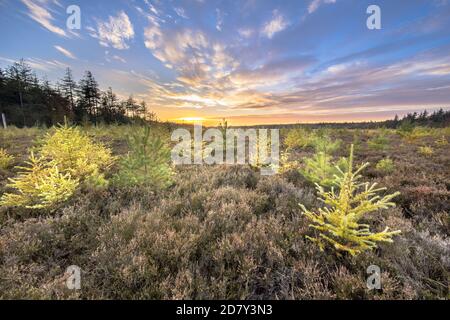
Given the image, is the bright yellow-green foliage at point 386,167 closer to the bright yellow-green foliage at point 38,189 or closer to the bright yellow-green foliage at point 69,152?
the bright yellow-green foliage at point 69,152

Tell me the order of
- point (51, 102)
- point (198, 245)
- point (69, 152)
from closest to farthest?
point (198, 245) → point (69, 152) → point (51, 102)

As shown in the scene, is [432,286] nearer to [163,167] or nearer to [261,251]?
[261,251]

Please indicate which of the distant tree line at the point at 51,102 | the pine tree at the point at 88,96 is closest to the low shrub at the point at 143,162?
the distant tree line at the point at 51,102

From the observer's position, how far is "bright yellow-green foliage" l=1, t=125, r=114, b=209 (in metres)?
4.57

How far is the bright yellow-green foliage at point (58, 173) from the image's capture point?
4.57m

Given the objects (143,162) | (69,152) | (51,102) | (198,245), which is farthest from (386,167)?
(51,102)

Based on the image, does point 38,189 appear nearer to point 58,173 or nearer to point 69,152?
point 58,173

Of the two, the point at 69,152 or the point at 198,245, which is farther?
the point at 69,152

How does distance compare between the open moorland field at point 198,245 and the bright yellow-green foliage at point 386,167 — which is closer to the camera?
the open moorland field at point 198,245

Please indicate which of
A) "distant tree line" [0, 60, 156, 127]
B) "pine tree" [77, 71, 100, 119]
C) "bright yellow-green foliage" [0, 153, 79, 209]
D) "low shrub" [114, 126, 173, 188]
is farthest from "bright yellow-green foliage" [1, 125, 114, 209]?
"pine tree" [77, 71, 100, 119]

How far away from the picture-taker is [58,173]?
5.39 metres

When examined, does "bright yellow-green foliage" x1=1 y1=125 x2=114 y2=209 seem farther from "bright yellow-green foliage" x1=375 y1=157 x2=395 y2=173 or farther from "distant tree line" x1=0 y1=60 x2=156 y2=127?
"distant tree line" x1=0 y1=60 x2=156 y2=127

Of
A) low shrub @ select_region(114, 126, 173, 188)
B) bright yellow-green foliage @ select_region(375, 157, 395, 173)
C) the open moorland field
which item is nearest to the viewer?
the open moorland field
